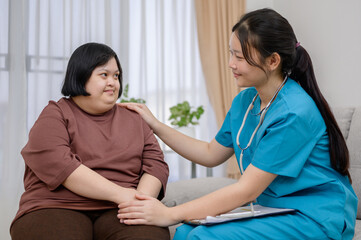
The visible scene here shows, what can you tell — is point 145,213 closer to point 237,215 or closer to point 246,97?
point 237,215

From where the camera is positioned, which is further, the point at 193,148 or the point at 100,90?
the point at 193,148

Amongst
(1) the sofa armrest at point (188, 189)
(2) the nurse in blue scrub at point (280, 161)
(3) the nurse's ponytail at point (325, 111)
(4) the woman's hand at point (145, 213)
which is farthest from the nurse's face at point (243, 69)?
(1) the sofa armrest at point (188, 189)

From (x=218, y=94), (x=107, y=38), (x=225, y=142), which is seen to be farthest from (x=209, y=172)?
(x=225, y=142)

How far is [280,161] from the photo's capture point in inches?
46.1

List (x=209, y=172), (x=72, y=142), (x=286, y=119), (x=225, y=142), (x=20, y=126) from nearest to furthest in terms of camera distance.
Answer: (x=286, y=119), (x=72, y=142), (x=225, y=142), (x=20, y=126), (x=209, y=172)

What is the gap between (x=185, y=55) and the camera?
3373 millimetres

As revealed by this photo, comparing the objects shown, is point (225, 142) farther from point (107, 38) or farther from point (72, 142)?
point (107, 38)

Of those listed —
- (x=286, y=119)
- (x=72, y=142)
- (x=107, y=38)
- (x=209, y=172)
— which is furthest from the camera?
Result: (x=209, y=172)

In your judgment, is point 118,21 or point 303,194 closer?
point 303,194

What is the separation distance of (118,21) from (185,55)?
0.64 metres

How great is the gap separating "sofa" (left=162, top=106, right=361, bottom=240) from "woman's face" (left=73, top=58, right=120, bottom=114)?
1.94 feet

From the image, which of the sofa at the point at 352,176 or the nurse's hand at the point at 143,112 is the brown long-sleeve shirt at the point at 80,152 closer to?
the nurse's hand at the point at 143,112

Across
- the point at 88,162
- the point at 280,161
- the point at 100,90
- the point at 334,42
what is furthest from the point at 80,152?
the point at 334,42

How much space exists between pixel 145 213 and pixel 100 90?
1.52ft
